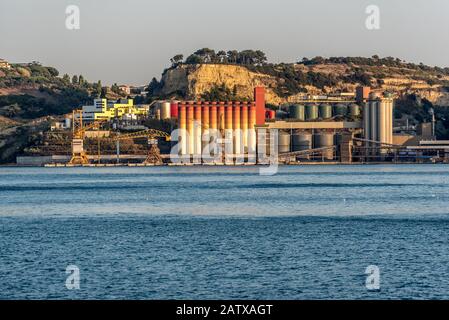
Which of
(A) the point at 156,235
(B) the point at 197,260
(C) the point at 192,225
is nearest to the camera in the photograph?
(B) the point at 197,260

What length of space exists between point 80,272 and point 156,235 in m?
15.0

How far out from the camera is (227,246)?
2160 inches

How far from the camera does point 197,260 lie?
49281mm

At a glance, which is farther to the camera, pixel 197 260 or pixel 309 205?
pixel 309 205

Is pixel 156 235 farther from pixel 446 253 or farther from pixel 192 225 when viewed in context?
pixel 446 253

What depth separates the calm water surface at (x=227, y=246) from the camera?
136ft

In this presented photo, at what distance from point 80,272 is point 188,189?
222 feet

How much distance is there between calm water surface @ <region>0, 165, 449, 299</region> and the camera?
136 ft
